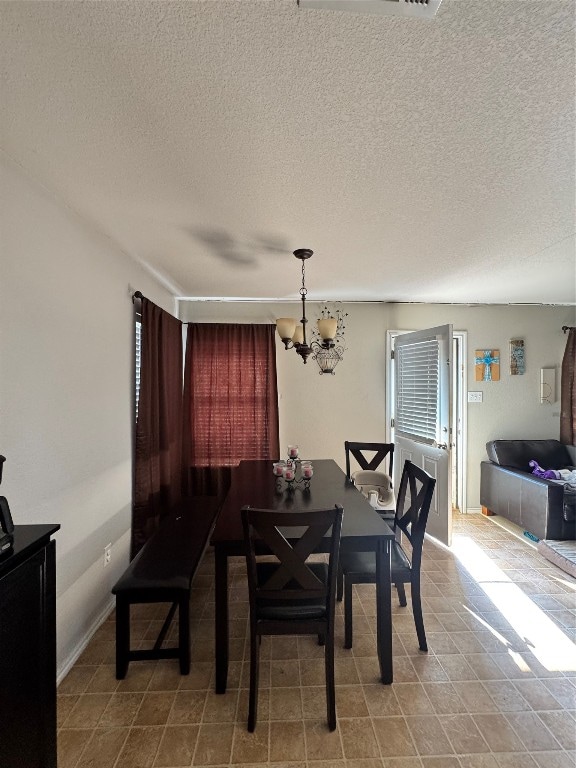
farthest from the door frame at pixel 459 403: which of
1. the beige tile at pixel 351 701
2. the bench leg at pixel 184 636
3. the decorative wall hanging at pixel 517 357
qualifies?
the bench leg at pixel 184 636

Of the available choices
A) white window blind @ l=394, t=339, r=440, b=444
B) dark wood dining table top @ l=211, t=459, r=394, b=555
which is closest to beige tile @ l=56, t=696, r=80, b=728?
dark wood dining table top @ l=211, t=459, r=394, b=555

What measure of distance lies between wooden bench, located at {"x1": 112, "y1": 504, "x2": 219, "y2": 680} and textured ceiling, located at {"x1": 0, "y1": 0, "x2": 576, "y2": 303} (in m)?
2.01

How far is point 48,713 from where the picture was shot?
3.98 feet

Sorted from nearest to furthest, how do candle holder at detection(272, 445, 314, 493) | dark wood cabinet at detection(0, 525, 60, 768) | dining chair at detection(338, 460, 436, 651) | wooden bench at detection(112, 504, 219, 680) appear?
dark wood cabinet at detection(0, 525, 60, 768), wooden bench at detection(112, 504, 219, 680), dining chair at detection(338, 460, 436, 651), candle holder at detection(272, 445, 314, 493)

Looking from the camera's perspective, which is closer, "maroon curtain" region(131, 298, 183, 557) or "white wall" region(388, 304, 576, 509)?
"maroon curtain" region(131, 298, 183, 557)

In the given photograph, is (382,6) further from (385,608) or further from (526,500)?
(526,500)

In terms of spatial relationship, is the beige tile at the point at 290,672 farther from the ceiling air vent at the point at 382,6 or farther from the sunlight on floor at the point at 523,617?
the ceiling air vent at the point at 382,6

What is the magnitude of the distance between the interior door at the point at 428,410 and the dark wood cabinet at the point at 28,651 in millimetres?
3131

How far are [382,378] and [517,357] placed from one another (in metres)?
1.68

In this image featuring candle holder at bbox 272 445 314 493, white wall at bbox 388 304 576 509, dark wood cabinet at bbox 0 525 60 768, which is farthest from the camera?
white wall at bbox 388 304 576 509

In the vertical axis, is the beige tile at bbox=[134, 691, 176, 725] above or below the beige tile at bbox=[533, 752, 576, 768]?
above

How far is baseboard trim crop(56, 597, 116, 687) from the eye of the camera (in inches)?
75.7

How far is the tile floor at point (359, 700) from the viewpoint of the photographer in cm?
153

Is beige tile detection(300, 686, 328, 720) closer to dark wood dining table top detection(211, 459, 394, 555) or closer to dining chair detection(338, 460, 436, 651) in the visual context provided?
dining chair detection(338, 460, 436, 651)
